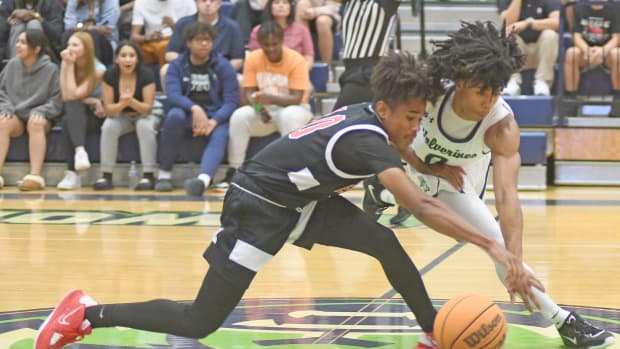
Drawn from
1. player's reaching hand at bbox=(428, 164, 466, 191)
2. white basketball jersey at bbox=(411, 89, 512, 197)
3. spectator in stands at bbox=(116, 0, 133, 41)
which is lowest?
player's reaching hand at bbox=(428, 164, 466, 191)

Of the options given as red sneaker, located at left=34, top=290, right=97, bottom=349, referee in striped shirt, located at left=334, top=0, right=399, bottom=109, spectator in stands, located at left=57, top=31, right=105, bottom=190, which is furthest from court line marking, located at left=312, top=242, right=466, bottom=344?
spectator in stands, located at left=57, top=31, right=105, bottom=190

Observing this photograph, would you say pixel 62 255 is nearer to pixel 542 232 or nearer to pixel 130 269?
pixel 130 269

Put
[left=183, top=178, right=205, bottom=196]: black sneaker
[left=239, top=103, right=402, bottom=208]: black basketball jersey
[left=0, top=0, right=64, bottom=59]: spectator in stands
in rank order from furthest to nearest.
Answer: [left=0, top=0, right=64, bottom=59]: spectator in stands → [left=183, top=178, right=205, bottom=196]: black sneaker → [left=239, top=103, right=402, bottom=208]: black basketball jersey

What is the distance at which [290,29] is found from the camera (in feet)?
32.6

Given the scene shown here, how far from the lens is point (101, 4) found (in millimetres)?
10500

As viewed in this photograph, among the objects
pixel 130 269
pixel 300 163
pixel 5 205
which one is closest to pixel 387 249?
pixel 300 163

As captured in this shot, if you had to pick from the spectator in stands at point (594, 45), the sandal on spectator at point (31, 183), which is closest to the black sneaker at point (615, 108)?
the spectator in stands at point (594, 45)

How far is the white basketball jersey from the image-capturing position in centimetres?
406

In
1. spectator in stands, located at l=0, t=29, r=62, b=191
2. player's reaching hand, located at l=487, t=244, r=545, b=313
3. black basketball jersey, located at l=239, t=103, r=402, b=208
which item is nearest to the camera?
player's reaching hand, located at l=487, t=244, r=545, b=313

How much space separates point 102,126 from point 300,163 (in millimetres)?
6510

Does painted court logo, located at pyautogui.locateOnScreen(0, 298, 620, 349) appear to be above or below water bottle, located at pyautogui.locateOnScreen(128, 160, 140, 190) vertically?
above

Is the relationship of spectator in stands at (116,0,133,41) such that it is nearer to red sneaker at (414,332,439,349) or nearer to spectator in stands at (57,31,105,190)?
spectator in stands at (57,31,105,190)

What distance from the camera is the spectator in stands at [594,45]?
31.7 ft

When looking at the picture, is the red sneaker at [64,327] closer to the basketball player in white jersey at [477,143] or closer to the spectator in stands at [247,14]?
the basketball player in white jersey at [477,143]
